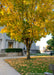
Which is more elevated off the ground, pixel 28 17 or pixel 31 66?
pixel 28 17

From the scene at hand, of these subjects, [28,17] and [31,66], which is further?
[28,17]

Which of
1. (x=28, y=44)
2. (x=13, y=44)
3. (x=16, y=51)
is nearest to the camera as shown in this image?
(x=28, y=44)

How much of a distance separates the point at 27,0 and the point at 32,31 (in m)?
3.51

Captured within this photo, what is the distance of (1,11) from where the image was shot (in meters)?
11.7

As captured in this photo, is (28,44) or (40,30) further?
(28,44)

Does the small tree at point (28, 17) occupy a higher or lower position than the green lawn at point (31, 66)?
higher

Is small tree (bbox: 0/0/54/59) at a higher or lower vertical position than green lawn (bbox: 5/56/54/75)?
higher

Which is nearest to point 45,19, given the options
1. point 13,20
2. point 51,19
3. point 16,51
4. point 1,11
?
point 51,19

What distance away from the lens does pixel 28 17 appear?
1214cm

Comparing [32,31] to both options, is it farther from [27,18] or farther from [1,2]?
[1,2]

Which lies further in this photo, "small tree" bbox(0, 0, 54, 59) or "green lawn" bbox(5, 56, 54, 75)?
"small tree" bbox(0, 0, 54, 59)

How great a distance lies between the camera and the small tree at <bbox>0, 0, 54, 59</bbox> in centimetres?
1128

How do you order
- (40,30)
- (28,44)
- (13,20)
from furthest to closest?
(28,44), (13,20), (40,30)

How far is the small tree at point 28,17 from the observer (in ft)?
37.0
